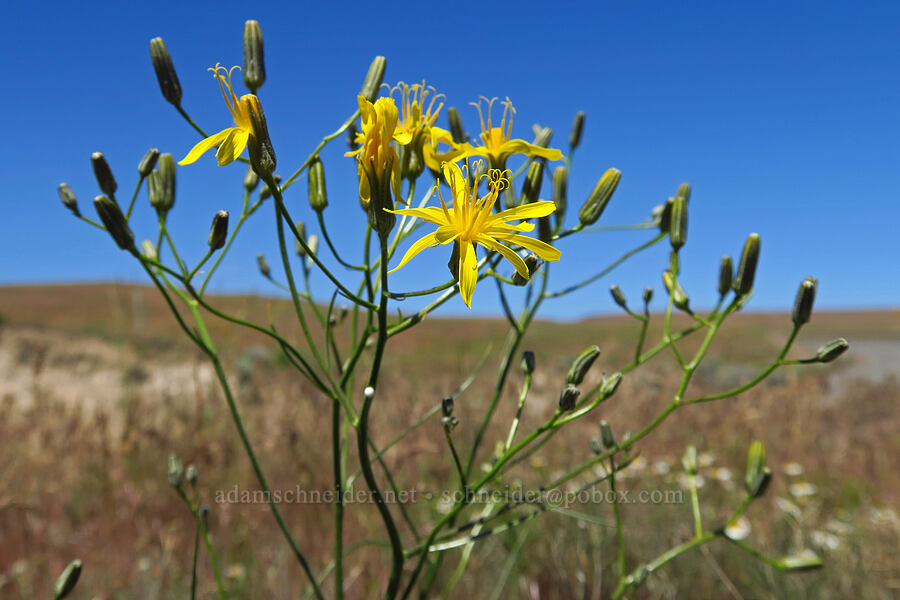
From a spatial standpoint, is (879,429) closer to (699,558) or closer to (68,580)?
(699,558)

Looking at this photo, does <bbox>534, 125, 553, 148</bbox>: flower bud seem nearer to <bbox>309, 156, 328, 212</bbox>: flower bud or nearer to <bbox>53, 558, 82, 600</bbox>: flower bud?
<bbox>309, 156, 328, 212</bbox>: flower bud

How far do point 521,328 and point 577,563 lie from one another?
141cm

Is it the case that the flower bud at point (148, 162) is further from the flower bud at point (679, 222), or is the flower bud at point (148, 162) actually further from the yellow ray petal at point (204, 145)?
the flower bud at point (679, 222)

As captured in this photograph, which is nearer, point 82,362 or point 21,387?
point 21,387

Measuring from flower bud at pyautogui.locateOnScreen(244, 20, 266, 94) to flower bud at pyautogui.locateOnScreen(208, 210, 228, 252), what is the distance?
264mm

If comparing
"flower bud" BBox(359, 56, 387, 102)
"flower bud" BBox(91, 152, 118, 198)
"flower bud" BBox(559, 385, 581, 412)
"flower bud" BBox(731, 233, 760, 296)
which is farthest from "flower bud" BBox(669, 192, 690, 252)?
"flower bud" BBox(91, 152, 118, 198)

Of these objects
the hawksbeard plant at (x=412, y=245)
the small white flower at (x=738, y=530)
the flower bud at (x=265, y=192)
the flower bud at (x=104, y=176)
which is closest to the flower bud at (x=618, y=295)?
the hawksbeard plant at (x=412, y=245)

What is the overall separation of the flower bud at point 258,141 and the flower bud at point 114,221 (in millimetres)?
338

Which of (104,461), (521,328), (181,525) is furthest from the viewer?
(104,461)

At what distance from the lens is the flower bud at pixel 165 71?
1.19 metres

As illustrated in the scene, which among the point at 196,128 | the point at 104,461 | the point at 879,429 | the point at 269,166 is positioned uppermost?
the point at 196,128

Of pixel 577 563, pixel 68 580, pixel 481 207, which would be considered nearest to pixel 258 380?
pixel 577 563

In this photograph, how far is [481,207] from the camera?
104 centimetres

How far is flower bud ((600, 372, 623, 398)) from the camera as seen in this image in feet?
3.77
